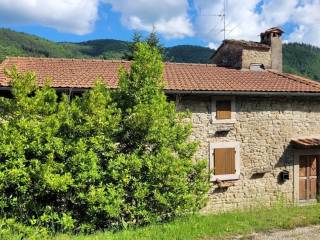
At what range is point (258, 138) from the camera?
14109 millimetres

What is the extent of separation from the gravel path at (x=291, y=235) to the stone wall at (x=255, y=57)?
10.8 m

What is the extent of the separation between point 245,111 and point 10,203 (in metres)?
8.67

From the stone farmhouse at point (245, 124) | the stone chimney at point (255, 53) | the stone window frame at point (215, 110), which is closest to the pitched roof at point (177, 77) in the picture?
the stone farmhouse at point (245, 124)

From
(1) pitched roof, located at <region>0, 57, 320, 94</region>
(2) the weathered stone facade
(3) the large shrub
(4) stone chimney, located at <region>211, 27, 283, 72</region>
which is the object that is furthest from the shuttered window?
(4) stone chimney, located at <region>211, 27, 283, 72</region>

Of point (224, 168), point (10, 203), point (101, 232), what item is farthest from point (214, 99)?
point (10, 203)

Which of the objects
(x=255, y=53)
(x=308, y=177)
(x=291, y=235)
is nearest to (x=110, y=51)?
(x=255, y=53)

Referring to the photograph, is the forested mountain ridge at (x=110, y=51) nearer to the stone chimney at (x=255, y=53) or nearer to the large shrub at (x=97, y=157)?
the stone chimney at (x=255, y=53)

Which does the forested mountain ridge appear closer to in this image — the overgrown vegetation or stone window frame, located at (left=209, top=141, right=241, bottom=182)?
→ stone window frame, located at (left=209, top=141, right=241, bottom=182)

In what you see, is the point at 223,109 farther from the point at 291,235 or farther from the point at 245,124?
the point at 291,235

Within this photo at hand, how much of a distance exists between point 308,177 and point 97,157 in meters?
9.74

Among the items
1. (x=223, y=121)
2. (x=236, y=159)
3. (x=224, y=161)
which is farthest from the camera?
(x=236, y=159)

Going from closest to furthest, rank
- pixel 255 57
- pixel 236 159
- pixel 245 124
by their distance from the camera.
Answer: pixel 236 159 → pixel 245 124 → pixel 255 57

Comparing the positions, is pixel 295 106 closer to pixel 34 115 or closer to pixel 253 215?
pixel 253 215

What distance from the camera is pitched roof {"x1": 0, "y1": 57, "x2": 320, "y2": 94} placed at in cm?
1280
